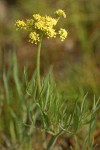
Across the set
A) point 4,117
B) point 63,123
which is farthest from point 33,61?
point 63,123

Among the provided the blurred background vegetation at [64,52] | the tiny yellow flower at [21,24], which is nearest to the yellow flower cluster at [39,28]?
the tiny yellow flower at [21,24]

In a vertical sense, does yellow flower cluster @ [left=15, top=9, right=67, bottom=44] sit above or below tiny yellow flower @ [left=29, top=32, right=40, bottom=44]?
above

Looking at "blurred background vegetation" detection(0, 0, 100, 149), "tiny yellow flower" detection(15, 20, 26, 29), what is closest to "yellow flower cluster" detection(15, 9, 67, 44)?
"tiny yellow flower" detection(15, 20, 26, 29)

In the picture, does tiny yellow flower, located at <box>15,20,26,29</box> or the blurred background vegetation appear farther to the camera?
the blurred background vegetation

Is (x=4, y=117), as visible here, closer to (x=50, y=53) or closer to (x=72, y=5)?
(x=50, y=53)

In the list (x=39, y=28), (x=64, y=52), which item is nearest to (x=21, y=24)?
(x=39, y=28)

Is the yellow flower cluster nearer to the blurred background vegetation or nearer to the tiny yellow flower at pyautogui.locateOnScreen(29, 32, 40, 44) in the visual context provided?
the tiny yellow flower at pyautogui.locateOnScreen(29, 32, 40, 44)

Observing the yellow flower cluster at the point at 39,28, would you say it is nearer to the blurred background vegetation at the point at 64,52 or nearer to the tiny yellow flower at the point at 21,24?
the tiny yellow flower at the point at 21,24

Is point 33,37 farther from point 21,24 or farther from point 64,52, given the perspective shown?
point 64,52
